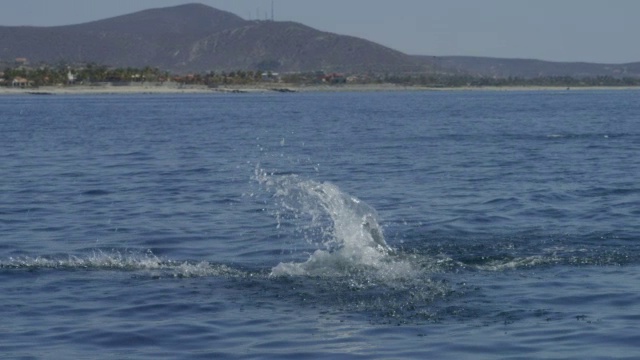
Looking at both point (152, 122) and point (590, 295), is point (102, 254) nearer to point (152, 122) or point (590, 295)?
point (590, 295)

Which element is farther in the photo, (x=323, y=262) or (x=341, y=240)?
(x=341, y=240)

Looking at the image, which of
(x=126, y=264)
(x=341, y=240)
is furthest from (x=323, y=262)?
(x=126, y=264)

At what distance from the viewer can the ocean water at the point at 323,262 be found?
15.5 metres

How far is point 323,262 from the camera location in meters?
20.2

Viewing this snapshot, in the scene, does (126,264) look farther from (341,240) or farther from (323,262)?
(341,240)

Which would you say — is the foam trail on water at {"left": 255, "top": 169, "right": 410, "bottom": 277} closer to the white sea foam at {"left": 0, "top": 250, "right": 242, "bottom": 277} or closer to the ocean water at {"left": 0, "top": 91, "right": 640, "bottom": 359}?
the ocean water at {"left": 0, "top": 91, "right": 640, "bottom": 359}

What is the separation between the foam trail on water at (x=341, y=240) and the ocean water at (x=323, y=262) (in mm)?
48

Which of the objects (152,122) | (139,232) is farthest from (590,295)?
(152,122)

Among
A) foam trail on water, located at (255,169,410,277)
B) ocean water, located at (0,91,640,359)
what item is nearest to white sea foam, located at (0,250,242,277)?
ocean water, located at (0,91,640,359)

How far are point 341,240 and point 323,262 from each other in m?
1.54

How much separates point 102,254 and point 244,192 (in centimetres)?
1075

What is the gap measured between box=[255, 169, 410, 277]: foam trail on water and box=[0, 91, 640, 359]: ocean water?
48 mm

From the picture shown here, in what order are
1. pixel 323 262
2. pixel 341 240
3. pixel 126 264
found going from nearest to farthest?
pixel 323 262 → pixel 126 264 → pixel 341 240

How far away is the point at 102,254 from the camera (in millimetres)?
22047
